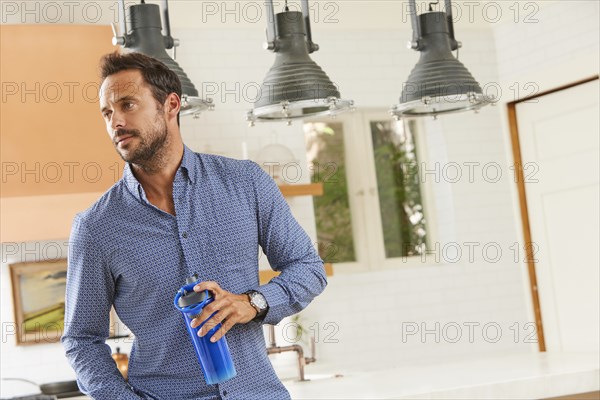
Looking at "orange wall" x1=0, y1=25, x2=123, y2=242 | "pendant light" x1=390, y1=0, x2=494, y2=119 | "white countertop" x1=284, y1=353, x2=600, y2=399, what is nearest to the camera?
"white countertop" x1=284, y1=353, x2=600, y2=399

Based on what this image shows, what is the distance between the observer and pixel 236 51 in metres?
5.77

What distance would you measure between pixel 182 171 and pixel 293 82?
1316 millimetres

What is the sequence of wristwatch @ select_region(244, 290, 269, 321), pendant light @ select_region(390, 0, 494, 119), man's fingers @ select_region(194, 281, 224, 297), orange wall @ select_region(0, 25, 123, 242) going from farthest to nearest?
orange wall @ select_region(0, 25, 123, 242) < pendant light @ select_region(390, 0, 494, 119) < wristwatch @ select_region(244, 290, 269, 321) < man's fingers @ select_region(194, 281, 224, 297)

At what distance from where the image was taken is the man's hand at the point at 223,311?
5.80 ft

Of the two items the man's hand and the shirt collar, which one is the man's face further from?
the man's hand

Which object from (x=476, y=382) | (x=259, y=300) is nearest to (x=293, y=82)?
(x=476, y=382)

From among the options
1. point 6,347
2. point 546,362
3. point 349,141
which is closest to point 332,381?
point 546,362

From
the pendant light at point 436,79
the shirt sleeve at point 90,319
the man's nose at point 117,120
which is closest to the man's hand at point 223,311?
the shirt sleeve at point 90,319

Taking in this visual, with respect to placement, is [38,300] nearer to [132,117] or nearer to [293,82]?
[293,82]

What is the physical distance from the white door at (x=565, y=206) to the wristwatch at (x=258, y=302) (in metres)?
4.15

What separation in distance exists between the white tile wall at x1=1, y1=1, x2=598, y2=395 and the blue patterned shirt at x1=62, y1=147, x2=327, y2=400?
3601 mm

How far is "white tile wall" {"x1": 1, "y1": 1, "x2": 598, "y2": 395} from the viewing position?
224 inches

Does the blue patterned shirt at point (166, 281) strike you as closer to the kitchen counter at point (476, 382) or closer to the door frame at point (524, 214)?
the kitchen counter at point (476, 382)

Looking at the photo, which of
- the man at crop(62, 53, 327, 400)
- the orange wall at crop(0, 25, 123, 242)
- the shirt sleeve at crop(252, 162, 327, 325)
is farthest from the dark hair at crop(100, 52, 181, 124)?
the orange wall at crop(0, 25, 123, 242)
